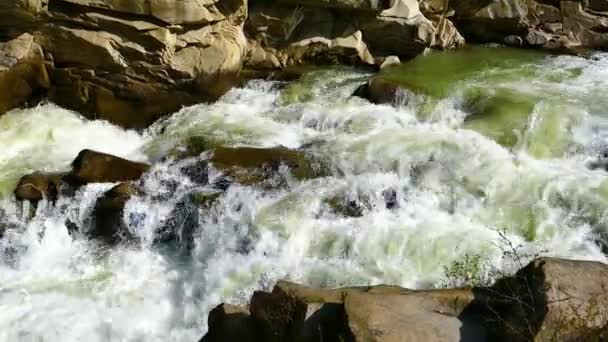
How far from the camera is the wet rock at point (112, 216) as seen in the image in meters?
7.16

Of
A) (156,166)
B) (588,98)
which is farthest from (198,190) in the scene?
(588,98)

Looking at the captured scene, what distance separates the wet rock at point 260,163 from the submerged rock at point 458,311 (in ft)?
9.29

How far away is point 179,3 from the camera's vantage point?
916cm

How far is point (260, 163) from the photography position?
7582 mm

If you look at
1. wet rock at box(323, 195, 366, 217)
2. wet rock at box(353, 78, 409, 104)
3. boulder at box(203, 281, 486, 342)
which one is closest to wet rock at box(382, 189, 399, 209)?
wet rock at box(323, 195, 366, 217)

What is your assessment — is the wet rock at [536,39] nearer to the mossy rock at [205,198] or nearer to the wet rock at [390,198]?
the wet rock at [390,198]

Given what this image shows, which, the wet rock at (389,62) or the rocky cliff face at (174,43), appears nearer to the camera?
the rocky cliff face at (174,43)

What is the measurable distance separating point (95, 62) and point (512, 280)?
256 inches

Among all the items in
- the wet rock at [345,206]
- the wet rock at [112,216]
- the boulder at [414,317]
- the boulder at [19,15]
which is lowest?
the wet rock at [112,216]

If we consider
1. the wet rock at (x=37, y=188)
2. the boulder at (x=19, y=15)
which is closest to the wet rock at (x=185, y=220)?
the wet rock at (x=37, y=188)

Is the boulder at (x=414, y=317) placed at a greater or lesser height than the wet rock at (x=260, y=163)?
greater

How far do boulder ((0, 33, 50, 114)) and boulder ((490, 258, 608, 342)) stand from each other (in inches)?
270

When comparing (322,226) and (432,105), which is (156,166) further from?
(432,105)

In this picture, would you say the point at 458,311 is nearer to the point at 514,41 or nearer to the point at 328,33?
the point at 328,33
